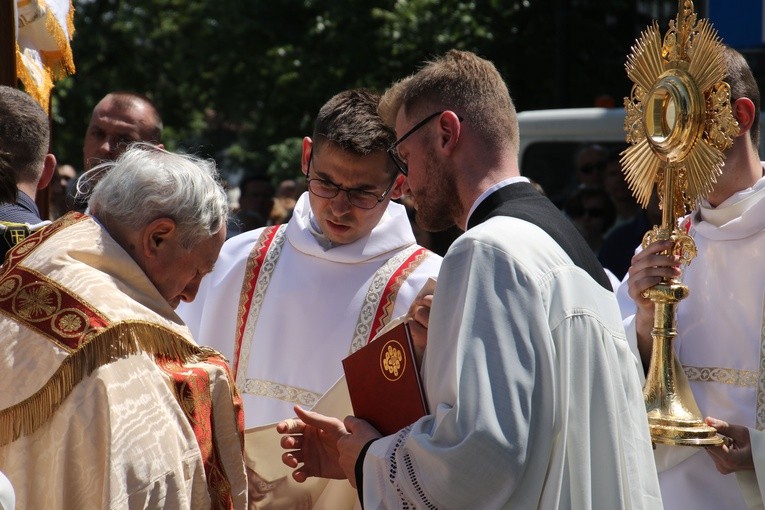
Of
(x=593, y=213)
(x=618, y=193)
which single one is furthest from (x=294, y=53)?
(x=593, y=213)

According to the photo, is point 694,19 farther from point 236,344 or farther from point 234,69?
point 234,69

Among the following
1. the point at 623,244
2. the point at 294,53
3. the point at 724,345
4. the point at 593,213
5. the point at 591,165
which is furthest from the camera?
the point at 294,53

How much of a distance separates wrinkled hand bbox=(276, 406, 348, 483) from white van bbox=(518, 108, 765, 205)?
20.8 feet

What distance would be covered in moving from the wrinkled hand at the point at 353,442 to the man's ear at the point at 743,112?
5.20ft

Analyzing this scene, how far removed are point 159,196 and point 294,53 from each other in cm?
1180

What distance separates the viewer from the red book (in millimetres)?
2867

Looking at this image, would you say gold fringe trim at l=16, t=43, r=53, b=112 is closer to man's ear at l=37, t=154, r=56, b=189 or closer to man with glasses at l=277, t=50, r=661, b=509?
man's ear at l=37, t=154, r=56, b=189

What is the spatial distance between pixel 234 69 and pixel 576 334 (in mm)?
13865

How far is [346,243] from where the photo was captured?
4160 millimetres

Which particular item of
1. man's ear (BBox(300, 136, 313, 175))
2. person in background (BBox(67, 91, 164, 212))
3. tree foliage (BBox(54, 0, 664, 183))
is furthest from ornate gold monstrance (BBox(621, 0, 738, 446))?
tree foliage (BBox(54, 0, 664, 183))

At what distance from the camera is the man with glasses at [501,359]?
2568mm

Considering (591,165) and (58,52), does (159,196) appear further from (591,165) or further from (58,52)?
(591,165)

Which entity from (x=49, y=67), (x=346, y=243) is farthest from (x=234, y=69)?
(x=346, y=243)

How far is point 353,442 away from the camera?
292 cm
